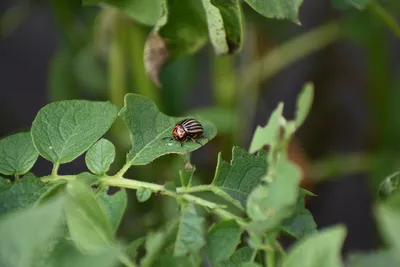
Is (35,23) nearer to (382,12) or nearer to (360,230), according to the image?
(360,230)

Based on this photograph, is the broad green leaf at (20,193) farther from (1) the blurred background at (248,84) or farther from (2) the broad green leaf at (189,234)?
(1) the blurred background at (248,84)

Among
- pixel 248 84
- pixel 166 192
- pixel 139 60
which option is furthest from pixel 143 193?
pixel 248 84

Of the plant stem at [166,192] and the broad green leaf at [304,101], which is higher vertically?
the broad green leaf at [304,101]

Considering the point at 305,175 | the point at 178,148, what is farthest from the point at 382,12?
the point at 305,175

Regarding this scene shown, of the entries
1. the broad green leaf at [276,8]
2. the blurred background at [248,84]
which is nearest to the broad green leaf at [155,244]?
the broad green leaf at [276,8]

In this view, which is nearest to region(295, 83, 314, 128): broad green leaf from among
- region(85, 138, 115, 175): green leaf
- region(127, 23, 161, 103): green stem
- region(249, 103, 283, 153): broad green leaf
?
region(249, 103, 283, 153): broad green leaf

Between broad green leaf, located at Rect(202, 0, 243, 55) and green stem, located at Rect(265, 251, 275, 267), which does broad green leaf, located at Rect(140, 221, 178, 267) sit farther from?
broad green leaf, located at Rect(202, 0, 243, 55)
